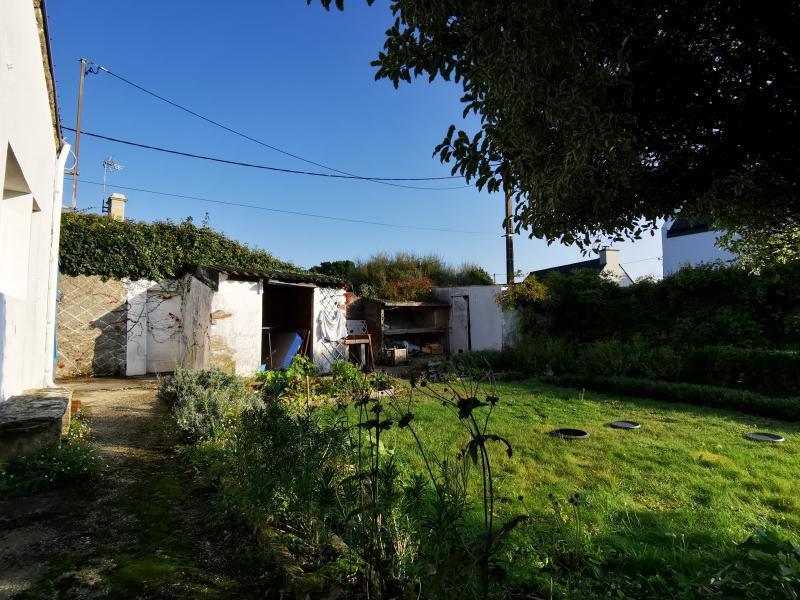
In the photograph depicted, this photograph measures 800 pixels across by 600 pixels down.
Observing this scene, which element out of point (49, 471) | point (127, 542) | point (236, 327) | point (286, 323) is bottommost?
point (127, 542)

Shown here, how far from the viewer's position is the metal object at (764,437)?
5479mm

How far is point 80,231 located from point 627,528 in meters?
14.0

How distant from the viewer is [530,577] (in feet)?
7.23

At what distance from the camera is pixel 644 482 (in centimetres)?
404

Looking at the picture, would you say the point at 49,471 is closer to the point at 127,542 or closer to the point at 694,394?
the point at 127,542

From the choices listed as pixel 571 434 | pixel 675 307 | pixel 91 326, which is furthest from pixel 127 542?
pixel 675 307

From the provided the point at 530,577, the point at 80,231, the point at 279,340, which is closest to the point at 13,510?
the point at 530,577

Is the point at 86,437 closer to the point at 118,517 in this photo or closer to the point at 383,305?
the point at 118,517

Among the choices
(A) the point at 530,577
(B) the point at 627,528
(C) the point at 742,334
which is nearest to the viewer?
(A) the point at 530,577

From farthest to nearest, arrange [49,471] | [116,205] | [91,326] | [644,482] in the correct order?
[116,205]
[91,326]
[644,482]
[49,471]

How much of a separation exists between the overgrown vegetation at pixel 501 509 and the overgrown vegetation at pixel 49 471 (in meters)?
0.86

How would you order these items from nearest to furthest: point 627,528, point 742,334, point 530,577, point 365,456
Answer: point 530,577
point 627,528
point 365,456
point 742,334

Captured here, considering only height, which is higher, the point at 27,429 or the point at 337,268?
the point at 337,268

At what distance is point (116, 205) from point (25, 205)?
32.8 feet
